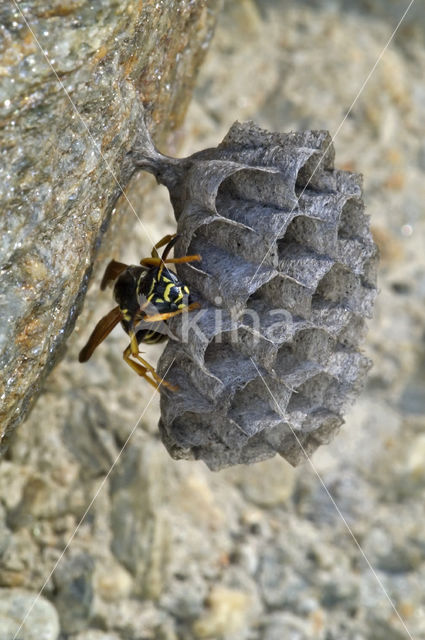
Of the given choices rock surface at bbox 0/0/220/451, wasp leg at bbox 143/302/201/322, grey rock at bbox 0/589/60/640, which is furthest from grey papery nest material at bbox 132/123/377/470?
grey rock at bbox 0/589/60/640

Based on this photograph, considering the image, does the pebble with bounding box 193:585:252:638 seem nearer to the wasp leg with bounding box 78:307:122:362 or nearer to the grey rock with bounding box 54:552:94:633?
the grey rock with bounding box 54:552:94:633

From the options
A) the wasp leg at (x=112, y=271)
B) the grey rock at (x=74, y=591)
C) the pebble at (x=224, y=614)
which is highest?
the wasp leg at (x=112, y=271)

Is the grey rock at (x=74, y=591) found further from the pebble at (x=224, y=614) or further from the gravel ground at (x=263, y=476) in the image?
the pebble at (x=224, y=614)

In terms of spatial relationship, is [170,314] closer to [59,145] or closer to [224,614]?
[59,145]

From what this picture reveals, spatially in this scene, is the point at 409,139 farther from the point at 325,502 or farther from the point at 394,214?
the point at 325,502

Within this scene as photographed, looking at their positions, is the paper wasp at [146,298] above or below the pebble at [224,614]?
above

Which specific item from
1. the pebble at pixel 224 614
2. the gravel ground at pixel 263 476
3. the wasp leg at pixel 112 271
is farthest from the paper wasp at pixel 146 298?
the pebble at pixel 224 614
